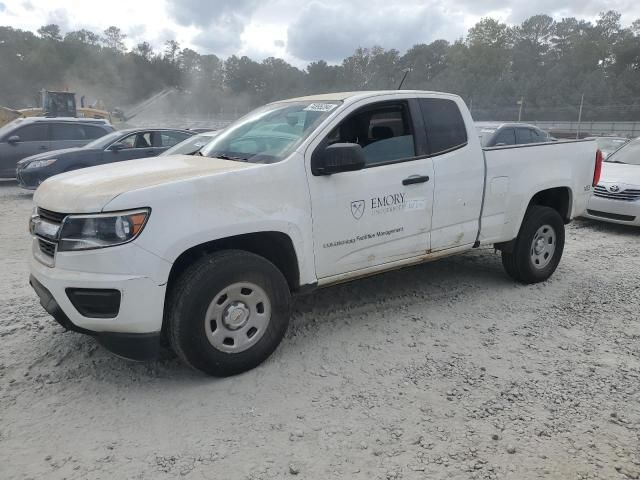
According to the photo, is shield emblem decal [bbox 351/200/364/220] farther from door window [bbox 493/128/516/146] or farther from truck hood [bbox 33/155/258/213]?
door window [bbox 493/128/516/146]

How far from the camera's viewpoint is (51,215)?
312 centimetres

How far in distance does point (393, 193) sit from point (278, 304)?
4.05 ft

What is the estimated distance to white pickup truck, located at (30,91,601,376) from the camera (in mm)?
2879

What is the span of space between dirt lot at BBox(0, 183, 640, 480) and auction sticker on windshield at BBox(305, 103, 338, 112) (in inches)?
67.2

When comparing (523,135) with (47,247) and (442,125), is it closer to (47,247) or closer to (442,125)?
(442,125)

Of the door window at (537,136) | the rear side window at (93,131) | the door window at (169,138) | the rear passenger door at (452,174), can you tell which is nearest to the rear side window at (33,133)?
the rear side window at (93,131)

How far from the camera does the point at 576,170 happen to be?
5262 millimetres

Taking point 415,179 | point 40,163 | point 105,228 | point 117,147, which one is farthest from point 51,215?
point 40,163

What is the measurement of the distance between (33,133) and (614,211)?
12.4m

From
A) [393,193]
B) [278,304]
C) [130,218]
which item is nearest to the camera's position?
[130,218]

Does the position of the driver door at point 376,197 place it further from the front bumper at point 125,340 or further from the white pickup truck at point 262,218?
the front bumper at point 125,340

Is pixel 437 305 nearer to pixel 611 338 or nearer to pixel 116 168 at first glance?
pixel 611 338

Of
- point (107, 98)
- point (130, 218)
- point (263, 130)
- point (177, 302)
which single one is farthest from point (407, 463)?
Answer: point (107, 98)

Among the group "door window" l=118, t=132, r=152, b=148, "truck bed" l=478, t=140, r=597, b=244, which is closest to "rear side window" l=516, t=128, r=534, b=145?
"truck bed" l=478, t=140, r=597, b=244
